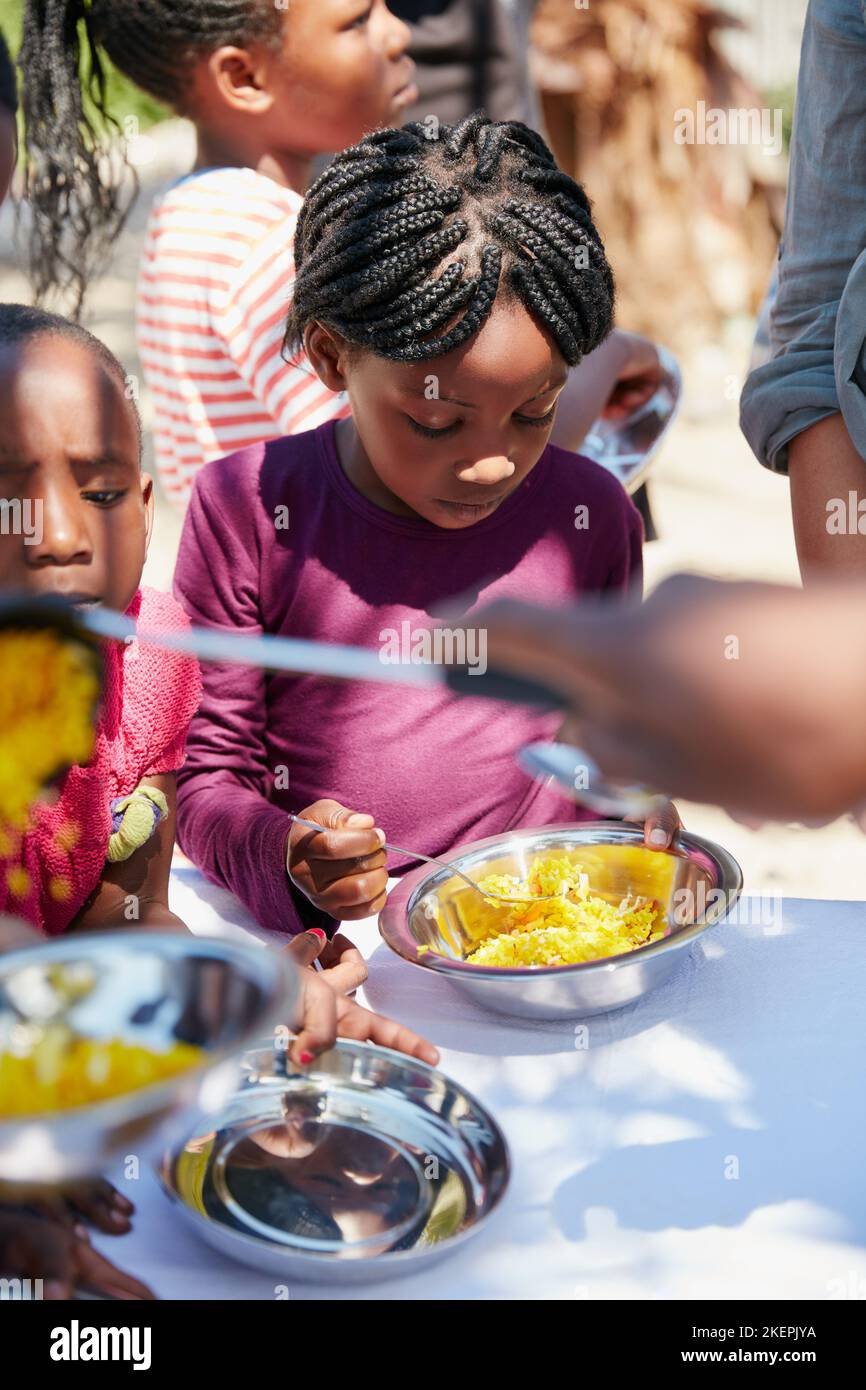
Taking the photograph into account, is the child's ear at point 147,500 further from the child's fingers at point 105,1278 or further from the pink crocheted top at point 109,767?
the child's fingers at point 105,1278

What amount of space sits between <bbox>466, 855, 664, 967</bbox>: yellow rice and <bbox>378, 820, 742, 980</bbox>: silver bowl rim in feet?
0.12

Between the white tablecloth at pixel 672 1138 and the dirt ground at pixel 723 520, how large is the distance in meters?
1.62

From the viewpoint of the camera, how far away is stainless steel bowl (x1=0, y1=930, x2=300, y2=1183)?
757mm

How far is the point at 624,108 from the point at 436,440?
4614mm

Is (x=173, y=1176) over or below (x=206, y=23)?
below

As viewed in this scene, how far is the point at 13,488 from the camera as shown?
1.11 metres

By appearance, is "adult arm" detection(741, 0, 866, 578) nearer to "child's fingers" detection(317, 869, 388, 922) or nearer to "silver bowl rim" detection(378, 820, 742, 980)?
"silver bowl rim" detection(378, 820, 742, 980)

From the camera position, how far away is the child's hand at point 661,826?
1.31m

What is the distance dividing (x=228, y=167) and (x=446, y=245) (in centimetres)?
79

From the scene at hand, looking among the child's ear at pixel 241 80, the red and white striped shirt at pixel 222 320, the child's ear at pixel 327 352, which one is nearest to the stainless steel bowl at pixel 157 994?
the child's ear at pixel 327 352

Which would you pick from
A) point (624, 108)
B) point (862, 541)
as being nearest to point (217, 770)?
point (862, 541)

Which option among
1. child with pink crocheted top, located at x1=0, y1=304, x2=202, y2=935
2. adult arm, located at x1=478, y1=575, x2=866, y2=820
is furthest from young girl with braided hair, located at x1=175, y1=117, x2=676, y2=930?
adult arm, located at x1=478, y1=575, x2=866, y2=820

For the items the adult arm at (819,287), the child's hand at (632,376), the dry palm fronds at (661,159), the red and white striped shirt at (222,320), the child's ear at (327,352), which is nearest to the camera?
the adult arm at (819,287)

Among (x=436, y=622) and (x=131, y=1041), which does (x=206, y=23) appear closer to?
(x=436, y=622)
